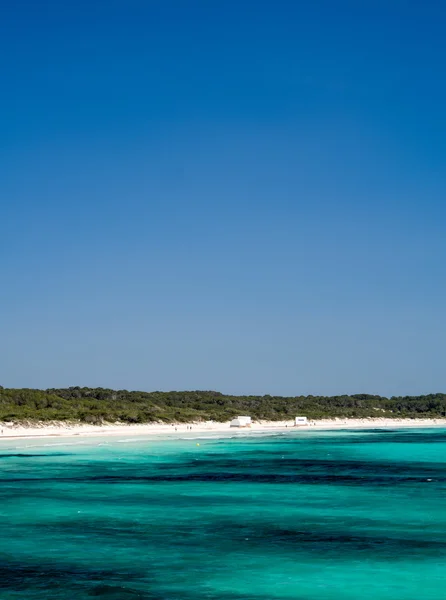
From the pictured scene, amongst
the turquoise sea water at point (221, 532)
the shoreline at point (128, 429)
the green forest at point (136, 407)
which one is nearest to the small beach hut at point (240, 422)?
the shoreline at point (128, 429)

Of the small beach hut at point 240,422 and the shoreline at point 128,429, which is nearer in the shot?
the shoreline at point 128,429

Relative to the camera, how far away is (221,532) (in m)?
25.2

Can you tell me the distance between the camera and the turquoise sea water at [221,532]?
1836 centimetres

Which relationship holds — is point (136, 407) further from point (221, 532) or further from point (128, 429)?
point (221, 532)

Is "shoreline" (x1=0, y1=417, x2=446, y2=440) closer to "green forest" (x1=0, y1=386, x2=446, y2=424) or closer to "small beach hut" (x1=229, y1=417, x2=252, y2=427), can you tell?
"small beach hut" (x1=229, y1=417, x2=252, y2=427)

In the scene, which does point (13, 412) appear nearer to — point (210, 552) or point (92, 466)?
point (92, 466)

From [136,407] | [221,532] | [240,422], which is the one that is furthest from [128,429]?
[221,532]

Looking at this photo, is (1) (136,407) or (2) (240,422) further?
(1) (136,407)

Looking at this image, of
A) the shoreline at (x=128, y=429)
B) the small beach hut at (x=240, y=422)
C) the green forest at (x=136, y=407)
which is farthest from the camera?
the small beach hut at (x=240, y=422)

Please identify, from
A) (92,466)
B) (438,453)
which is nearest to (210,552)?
(92,466)

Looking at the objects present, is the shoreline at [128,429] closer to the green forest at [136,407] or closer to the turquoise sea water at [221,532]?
the green forest at [136,407]

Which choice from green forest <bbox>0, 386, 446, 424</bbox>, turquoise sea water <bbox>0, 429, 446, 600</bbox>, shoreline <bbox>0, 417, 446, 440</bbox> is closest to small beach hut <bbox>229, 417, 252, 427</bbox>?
shoreline <bbox>0, 417, 446, 440</bbox>

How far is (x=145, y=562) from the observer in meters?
20.7

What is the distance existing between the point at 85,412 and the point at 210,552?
8923 centimetres
